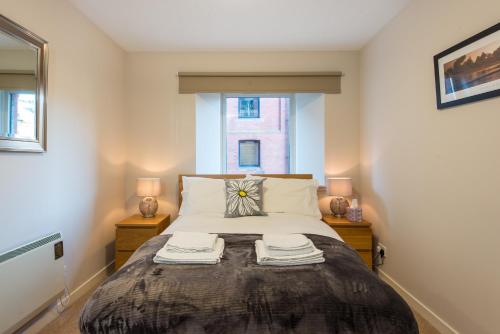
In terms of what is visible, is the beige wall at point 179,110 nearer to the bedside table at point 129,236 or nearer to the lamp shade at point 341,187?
the lamp shade at point 341,187

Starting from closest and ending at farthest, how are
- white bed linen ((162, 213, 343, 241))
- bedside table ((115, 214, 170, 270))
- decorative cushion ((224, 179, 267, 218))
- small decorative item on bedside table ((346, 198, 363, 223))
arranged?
white bed linen ((162, 213, 343, 241)) → decorative cushion ((224, 179, 267, 218)) → bedside table ((115, 214, 170, 270)) → small decorative item on bedside table ((346, 198, 363, 223))

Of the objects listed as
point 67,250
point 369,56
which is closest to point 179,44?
point 369,56

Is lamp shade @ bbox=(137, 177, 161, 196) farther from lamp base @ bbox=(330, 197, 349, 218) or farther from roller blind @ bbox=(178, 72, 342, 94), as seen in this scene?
lamp base @ bbox=(330, 197, 349, 218)

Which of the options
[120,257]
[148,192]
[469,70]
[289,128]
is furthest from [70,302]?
[469,70]

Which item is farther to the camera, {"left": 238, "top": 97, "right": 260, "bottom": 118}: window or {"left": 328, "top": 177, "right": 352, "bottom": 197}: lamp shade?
{"left": 238, "top": 97, "right": 260, "bottom": 118}: window

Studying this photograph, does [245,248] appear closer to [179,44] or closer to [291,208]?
[291,208]

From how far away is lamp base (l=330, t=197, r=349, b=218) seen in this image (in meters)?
2.74

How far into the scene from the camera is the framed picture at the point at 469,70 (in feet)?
4.57

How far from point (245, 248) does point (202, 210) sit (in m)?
1.00

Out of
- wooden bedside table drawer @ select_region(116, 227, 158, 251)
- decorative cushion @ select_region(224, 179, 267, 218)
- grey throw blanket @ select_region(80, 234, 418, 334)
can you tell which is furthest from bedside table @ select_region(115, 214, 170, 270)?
grey throw blanket @ select_region(80, 234, 418, 334)

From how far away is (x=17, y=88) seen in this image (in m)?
1.61

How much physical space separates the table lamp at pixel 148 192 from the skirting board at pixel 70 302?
2.25ft

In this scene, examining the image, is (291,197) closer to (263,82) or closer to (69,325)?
(263,82)

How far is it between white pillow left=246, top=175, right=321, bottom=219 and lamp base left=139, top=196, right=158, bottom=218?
1208 millimetres
